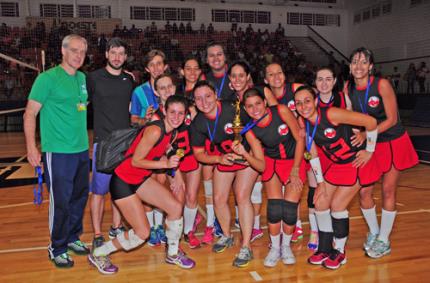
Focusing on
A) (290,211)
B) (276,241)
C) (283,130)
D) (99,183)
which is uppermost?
(283,130)

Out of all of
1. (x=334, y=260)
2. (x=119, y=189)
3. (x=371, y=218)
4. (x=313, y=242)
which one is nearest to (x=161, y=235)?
(x=119, y=189)

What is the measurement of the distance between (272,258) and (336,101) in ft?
5.46

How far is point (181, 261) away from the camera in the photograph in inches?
150

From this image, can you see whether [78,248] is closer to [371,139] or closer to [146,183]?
[146,183]

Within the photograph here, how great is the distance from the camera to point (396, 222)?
5047 mm

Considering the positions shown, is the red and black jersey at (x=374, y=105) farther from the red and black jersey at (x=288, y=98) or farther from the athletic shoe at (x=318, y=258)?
the athletic shoe at (x=318, y=258)

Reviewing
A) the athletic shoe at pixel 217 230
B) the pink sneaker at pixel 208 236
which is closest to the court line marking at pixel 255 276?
the pink sneaker at pixel 208 236

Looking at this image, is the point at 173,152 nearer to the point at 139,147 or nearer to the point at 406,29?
the point at 139,147

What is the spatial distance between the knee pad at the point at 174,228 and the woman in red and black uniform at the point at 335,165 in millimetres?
1340

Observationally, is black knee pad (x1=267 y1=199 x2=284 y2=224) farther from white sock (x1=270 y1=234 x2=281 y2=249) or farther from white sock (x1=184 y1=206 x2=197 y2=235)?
white sock (x1=184 y1=206 x2=197 y2=235)

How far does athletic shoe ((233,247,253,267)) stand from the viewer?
3.77m

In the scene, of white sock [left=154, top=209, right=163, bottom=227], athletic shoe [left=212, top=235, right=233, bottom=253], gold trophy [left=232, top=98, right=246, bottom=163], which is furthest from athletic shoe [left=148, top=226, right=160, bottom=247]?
gold trophy [left=232, top=98, right=246, bottom=163]

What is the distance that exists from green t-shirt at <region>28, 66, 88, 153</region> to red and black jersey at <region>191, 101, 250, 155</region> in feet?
3.85

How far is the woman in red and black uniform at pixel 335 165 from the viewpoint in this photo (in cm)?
348
